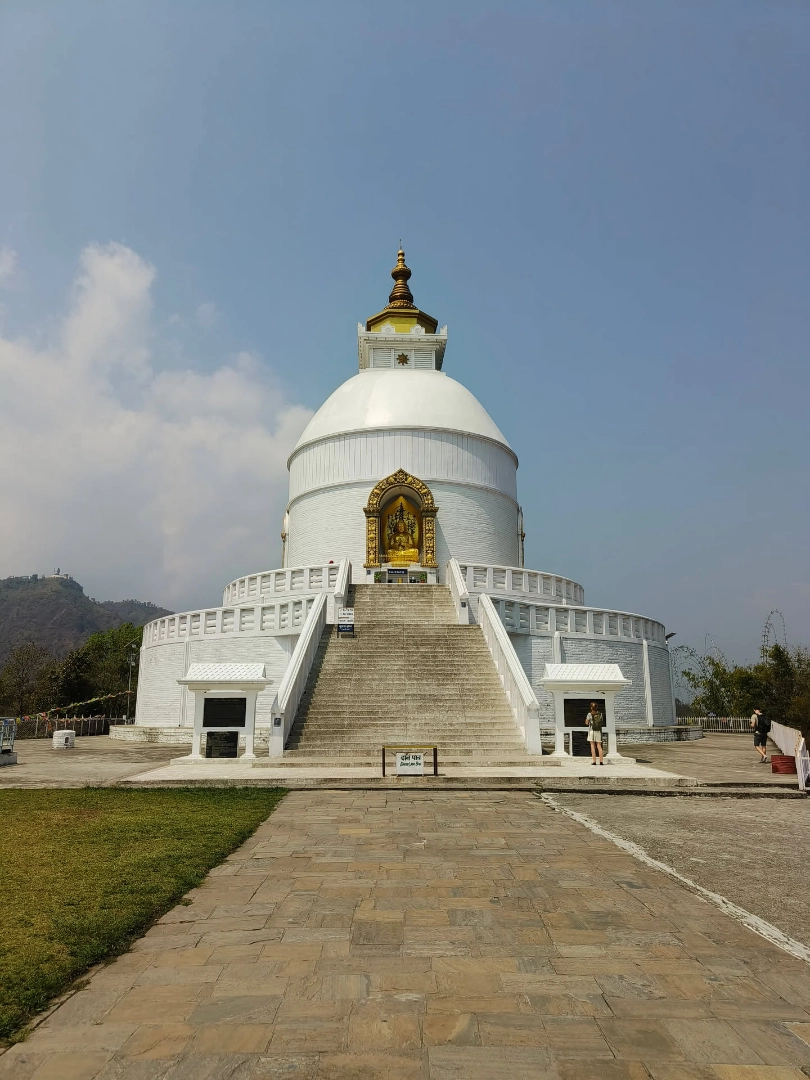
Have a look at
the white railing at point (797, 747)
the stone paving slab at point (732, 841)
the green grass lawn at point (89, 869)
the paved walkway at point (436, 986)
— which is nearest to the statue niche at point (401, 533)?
the white railing at point (797, 747)

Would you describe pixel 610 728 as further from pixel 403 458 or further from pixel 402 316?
pixel 402 316

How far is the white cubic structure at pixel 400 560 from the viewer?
23.1m

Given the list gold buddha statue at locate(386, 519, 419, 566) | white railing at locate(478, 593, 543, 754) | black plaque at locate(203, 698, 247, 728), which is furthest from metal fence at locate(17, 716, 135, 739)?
white railing at locate(478, 593, 543, 754)

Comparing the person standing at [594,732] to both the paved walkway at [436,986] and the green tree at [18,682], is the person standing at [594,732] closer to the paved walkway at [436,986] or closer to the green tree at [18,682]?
A: the paved walkway at [436,986]

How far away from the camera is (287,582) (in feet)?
82.3

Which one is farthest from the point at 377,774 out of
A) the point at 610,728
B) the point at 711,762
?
the point at 711,762

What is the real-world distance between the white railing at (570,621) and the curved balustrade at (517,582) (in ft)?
4.21

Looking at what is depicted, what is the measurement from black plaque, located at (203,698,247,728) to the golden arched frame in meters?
14.3

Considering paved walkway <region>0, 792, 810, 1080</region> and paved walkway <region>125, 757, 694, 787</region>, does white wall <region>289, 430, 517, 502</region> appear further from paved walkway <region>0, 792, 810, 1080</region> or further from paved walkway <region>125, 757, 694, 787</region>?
paved walkway <region>0, 792, 810, 1080</region>

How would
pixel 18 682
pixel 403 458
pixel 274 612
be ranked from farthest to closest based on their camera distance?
pixel 18 682
pixel 403 458
pixel 274 612

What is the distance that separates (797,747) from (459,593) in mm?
10431

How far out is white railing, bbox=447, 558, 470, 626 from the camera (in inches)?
877

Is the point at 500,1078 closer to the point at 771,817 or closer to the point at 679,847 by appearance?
the point at 679,847

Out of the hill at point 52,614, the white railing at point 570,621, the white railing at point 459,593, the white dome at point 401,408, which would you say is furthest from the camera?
the hill at point 52,614
